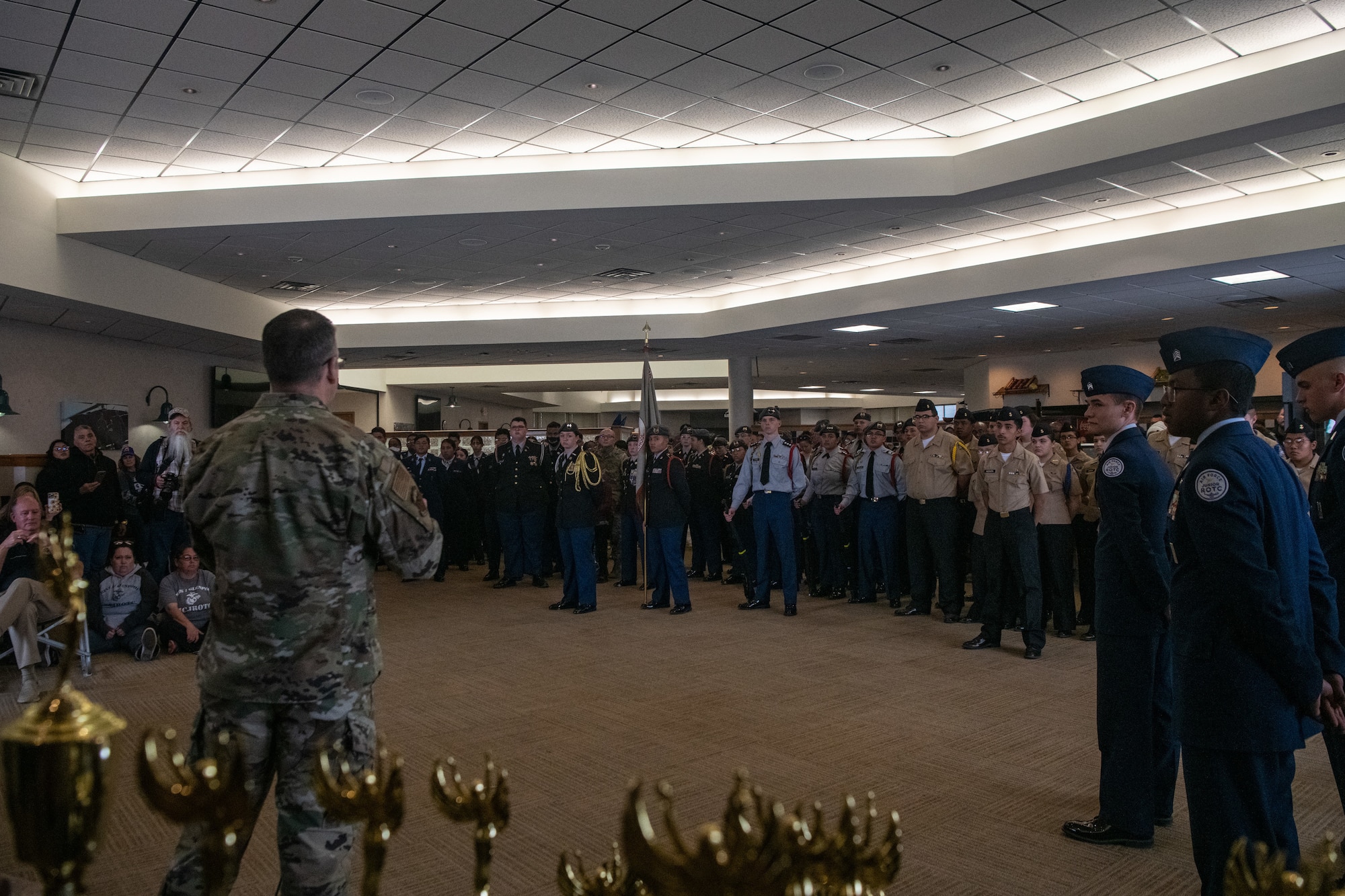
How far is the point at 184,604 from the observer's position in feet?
21.3

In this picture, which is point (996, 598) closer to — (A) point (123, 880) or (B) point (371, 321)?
(A) point (123, 880)

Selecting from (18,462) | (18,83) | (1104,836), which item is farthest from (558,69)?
(18,462)

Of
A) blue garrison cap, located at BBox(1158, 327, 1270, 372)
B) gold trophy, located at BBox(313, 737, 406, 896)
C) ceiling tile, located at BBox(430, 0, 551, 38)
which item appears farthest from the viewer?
ceiling tile, located at BBox(430, 0, 551, 38)

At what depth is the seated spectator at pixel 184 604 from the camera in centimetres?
638

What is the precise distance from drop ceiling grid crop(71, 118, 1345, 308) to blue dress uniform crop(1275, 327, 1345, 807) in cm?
574

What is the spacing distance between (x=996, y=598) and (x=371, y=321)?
11477mm

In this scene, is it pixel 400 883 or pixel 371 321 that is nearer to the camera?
pixel 400 883

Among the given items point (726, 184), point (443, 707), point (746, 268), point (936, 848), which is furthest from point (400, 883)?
point (746, 268)

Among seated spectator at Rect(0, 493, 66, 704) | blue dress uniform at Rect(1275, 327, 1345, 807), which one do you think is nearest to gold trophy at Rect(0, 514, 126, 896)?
blue dress uniform at Rect(1275, 327, 1345, 807)

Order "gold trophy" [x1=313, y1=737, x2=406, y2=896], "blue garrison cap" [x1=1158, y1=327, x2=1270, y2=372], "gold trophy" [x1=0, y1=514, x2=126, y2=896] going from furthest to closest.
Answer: "blue garrison cap" [x1=1158, y1=327, x2=1270, y2=372]
"gold trophy" [x1=313, y1=737, x2=406, y2=896]
"gold trophy" [x1=0, y1=514, x2=126, y2=896]

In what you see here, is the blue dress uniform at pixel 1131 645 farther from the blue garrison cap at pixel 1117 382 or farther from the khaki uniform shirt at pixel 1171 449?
the khaki uniform shirt at pixel 1171 449

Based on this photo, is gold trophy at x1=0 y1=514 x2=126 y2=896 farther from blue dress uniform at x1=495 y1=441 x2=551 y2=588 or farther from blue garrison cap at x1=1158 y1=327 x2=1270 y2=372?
blue dress uniform at x1=495 y1=441 x2=551 y2=588

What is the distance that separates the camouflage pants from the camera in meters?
1.86

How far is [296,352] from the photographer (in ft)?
6.38
